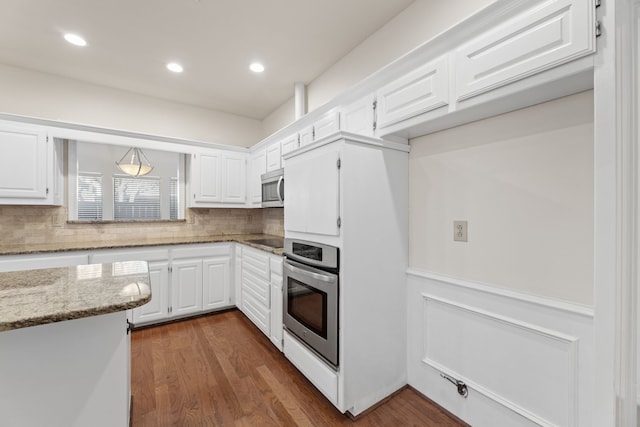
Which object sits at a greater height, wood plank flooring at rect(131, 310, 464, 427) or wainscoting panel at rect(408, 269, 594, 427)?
wainscoting panel at rect(408, 269, 594, 427)

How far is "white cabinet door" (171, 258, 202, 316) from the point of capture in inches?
127

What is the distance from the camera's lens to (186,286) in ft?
10.8

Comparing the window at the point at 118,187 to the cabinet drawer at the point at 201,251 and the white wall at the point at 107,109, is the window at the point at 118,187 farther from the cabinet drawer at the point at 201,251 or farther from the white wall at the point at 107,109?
the cabinet drawer at the point at 201,251

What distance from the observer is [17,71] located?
2.97 m

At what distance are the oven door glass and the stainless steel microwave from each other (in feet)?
3.50

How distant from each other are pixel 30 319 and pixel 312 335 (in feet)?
5.08

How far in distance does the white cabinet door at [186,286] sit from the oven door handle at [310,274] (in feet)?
5.24

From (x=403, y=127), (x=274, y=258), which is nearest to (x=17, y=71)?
(x=274, y=258)

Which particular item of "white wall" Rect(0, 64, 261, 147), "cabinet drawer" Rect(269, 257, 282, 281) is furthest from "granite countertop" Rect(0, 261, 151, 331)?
"white wall" Rect(0, 64, 261, 147)

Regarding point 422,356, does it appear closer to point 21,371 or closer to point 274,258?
point 274,258

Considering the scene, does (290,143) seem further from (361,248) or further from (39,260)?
(39,260)

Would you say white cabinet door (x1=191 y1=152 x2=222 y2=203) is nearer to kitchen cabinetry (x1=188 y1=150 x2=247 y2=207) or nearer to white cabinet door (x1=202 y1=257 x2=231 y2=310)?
kitchen cabinetry (x1=188 y1=150 x2=247 y2=207)

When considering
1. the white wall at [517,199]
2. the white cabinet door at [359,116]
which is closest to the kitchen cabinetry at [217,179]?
the white cabinet door at [359,116]

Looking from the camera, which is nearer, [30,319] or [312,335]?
[30,319]
